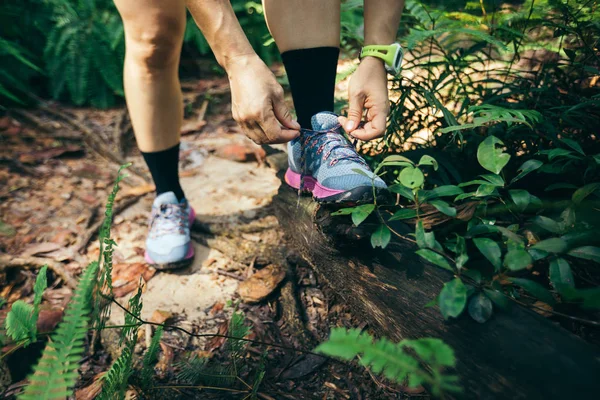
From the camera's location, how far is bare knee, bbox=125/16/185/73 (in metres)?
1.78

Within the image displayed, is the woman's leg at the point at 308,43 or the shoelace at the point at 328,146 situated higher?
the woman's leg at the point at 308,43

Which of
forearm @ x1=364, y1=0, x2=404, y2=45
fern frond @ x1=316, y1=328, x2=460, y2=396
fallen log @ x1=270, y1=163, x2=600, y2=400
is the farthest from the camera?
forearm @ x1=364, y1=0, x2=404, y2=45

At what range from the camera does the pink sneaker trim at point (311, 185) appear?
4.78ft

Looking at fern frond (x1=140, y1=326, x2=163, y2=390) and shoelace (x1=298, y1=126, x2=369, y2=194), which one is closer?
fern frond (x1=140, y1=326, x2=163, y2=390)

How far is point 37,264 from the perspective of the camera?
6.61ft

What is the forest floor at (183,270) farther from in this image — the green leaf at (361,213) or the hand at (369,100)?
the hand at (369,100)

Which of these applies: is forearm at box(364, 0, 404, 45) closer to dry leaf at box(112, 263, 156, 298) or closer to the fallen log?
the fallen log

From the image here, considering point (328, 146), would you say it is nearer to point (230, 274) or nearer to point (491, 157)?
point (491, 157)

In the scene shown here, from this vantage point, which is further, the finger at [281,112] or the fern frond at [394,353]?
the finger at [281,112]

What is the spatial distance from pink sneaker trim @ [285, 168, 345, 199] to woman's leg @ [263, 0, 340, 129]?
0.97 ft

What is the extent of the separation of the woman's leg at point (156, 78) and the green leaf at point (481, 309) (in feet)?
5.67

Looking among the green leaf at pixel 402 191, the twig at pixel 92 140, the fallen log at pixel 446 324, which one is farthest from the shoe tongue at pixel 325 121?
the twig at pixel 92 140

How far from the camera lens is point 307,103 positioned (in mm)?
1753

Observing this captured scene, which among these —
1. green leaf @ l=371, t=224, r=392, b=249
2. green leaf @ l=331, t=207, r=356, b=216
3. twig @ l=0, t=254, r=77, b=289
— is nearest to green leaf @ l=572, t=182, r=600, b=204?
green leaf @ l=371, t=224, r=392, b=249
